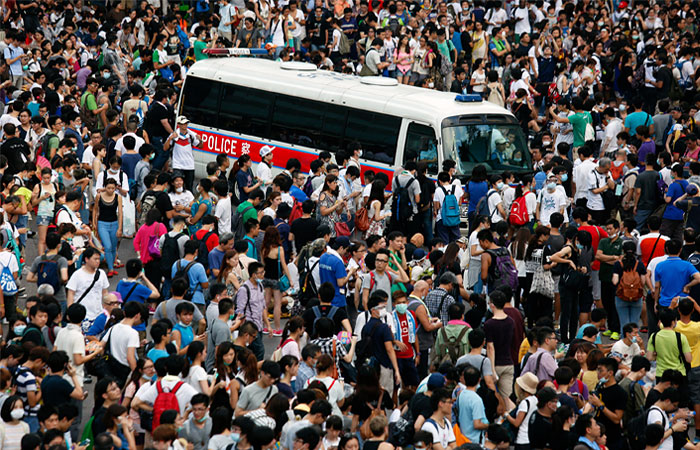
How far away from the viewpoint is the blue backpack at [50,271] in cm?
1316

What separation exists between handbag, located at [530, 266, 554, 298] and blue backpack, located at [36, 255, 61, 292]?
6058mm

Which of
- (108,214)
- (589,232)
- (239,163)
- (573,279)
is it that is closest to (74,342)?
(108,214)

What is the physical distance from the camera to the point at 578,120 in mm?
20891

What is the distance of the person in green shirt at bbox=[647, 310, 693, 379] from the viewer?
39.2ft

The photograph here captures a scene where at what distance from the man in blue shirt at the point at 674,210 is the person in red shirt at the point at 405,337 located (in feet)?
21.3

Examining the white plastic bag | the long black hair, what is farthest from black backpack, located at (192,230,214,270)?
the long black hair

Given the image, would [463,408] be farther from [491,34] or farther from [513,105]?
[491,34]

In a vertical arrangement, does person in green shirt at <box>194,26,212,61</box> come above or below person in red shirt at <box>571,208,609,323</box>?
below

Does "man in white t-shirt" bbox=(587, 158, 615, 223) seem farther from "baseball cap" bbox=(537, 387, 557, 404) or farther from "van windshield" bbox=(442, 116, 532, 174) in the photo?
"baseball cap" bbox=(537, 387, 557, 404)

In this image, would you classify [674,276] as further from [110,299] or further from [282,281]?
[110,299]

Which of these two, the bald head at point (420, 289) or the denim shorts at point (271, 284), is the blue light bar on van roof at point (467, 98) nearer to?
the denim shorts at point (271, 284)

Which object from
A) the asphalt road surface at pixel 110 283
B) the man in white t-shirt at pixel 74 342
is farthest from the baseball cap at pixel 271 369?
the asphalt road surface at pixel 110 283

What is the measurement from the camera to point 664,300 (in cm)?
1370

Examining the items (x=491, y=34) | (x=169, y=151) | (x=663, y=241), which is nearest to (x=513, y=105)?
(x=491, y=34)
